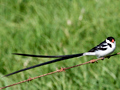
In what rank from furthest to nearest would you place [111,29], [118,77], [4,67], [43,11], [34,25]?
[43,11]
[34,25]
[111,29]
[4,67]
[118,77]

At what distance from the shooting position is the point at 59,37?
457cm

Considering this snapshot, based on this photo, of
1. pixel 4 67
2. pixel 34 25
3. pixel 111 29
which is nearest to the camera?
pixel 4 67

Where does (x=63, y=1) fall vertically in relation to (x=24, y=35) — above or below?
above

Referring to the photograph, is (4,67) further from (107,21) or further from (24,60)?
(107,21)

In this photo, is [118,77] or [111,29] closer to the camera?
[118,77]

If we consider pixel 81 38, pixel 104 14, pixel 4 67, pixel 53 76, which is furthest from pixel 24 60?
pixel 104 14

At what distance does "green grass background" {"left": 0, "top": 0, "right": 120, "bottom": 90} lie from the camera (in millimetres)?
3592

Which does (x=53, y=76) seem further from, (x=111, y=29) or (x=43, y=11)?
(x=43, y=11)

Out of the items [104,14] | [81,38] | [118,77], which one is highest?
[104,14]

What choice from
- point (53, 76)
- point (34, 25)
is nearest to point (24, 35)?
point (34, 25)

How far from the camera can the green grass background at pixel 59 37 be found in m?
3.59

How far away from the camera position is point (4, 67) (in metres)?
4.02

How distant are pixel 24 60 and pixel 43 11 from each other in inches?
56.3

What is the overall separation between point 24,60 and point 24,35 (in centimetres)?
67
